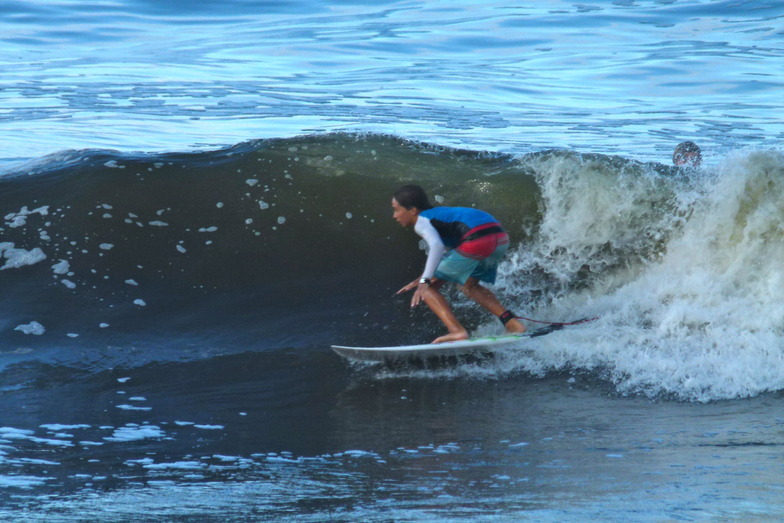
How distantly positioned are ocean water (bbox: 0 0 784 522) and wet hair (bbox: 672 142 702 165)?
414 mm

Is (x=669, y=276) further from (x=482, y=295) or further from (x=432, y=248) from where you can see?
(x=432, y=248)

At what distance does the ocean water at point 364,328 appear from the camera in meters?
4.06

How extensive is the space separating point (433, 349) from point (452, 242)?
0.82 metres

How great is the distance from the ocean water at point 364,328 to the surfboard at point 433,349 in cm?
10

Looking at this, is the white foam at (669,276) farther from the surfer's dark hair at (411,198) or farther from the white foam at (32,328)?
the white foam at (32,328)

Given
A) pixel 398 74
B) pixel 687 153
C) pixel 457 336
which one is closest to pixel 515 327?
pixel 457 336

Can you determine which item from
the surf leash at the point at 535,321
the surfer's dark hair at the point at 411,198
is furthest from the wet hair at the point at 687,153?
the surfer's dark hair at the point at 411,198

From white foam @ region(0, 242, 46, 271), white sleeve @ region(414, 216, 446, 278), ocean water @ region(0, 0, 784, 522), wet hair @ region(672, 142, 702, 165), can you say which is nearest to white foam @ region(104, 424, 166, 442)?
ocean water @ region(0, 0, 784, 522)

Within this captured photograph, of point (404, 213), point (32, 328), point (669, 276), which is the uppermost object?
point (404, 213)

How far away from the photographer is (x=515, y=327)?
6.64m

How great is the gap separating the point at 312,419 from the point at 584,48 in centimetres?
2177

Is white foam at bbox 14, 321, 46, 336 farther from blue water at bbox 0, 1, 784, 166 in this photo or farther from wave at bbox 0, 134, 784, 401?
blue water at bbox 0, 1, 784, 166

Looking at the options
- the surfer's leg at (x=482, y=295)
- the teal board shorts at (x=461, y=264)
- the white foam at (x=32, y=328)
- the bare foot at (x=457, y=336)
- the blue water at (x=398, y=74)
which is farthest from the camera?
the blue water at (x=398, y=74)

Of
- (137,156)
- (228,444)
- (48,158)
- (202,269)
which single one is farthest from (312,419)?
(48,158)
